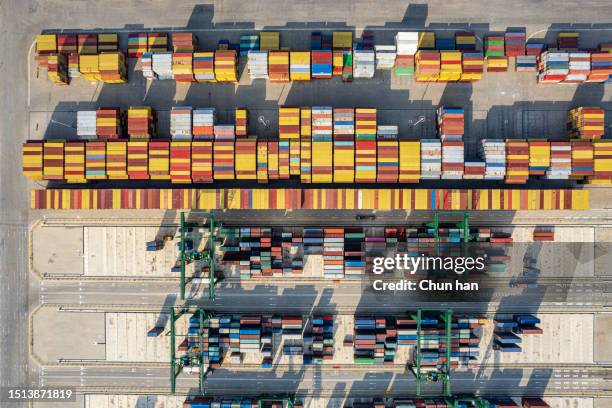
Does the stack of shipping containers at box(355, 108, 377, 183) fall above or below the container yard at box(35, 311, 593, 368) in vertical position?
above

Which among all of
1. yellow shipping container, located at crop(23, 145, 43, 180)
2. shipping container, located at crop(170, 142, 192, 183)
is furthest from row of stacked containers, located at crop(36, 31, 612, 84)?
yellow shipping container, located at crop(23, 145, 43, 180)

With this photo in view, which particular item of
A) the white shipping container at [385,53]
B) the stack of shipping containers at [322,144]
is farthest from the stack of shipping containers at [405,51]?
the stack of shipping containers at [322,144]

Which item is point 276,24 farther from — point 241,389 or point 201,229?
point 241,389

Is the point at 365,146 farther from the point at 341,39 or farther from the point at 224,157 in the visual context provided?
the point at 224,157

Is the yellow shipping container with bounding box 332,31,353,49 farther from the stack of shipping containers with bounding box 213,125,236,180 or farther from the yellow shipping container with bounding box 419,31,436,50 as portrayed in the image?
the stack of shipping containers with bounding box 213,125,236,180

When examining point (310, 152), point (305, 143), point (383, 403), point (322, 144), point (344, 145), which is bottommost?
point (383, 403)

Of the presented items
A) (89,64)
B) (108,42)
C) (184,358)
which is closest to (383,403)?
(184,358)
